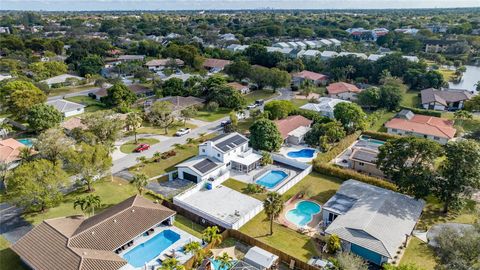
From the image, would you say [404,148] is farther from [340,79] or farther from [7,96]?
[7,96]

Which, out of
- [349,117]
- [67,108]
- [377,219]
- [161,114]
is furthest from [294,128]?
[67,108]

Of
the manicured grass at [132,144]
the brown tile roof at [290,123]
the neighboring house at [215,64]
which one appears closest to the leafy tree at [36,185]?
the manicured grass at [132,144]

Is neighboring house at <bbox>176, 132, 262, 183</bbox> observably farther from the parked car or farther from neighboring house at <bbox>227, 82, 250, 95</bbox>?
neighboring house at <bbox>227, 82, 250, 95</bbox>

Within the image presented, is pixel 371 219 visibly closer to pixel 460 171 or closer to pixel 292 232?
pixel 292 232

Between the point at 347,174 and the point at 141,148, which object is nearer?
the point at 347,174

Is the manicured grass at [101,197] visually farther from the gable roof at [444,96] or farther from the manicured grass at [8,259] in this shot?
the gable roof at [444,96]

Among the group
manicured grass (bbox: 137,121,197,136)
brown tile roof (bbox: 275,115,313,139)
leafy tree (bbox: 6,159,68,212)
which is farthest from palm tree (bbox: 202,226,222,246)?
manicured grass (bbox: 137,121,197,136)

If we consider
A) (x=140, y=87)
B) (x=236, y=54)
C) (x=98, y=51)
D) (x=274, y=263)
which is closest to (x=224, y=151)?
(x=274, y=263)
